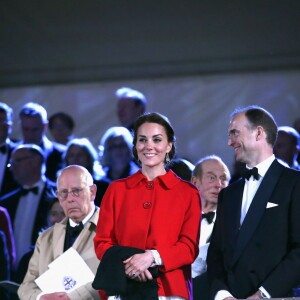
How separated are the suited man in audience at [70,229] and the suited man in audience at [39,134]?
8.13 ft

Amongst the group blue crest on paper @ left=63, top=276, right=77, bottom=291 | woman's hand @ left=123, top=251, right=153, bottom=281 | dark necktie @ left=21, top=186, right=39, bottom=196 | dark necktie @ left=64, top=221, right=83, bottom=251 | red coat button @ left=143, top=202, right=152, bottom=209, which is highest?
dark necktie @ left=21, top=186, right=39, bottom=196

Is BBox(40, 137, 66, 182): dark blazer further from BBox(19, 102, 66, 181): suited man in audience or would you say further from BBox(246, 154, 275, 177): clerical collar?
BBox(246, 154, 275, 177): clerical collar

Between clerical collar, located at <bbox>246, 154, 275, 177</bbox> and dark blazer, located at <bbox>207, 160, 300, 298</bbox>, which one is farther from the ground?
clerical collar, located at <bbox>246, 154, 275, 177</bbox>

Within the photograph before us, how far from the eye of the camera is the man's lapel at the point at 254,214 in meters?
4.64

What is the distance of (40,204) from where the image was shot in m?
7.46

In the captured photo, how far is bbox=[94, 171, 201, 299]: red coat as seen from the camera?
448 centimetres

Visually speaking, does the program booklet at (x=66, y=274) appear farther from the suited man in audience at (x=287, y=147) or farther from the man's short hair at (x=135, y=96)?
the man's short hair at (x=135, y=96)

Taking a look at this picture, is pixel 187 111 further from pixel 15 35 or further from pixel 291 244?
pixel 291 244

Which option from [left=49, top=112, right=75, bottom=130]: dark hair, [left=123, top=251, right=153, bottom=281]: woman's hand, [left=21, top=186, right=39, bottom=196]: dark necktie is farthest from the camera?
[left=49, top=112, right=75, bottom=130]: dark hair

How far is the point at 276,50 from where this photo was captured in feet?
29.3

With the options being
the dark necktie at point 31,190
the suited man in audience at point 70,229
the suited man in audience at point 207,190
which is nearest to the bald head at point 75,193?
the suited man in audience at point 70,229

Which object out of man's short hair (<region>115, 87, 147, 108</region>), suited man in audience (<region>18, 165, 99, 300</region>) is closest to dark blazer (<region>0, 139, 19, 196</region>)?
man's short hair (<region>115, 87, 147, 108</region>)

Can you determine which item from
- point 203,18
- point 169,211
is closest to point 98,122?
point 203,18

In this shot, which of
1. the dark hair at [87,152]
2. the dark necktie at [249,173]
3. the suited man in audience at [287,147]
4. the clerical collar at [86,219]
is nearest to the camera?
the dark necktie at [249,173]
